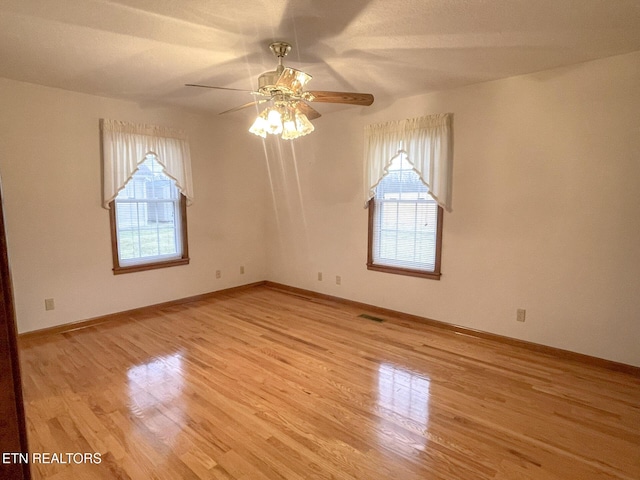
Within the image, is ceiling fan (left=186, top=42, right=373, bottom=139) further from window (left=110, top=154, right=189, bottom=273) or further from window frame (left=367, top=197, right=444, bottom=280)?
window (left=110, top=154, right=189, bottom=273)

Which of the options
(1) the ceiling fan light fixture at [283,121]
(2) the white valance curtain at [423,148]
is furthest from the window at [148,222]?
(2) the white valance curtain at [423,148]

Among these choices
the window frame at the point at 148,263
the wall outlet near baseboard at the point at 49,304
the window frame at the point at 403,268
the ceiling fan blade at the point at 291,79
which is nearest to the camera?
the ceiling fan blade at the point at 291,79

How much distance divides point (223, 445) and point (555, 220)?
3212mm

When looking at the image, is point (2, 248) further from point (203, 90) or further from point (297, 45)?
point (203, 90)

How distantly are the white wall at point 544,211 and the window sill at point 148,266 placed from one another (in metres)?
2.63

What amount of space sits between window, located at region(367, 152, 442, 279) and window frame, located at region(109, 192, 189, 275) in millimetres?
2482

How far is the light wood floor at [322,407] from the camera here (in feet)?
6.23

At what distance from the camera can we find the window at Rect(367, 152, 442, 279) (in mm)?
3961

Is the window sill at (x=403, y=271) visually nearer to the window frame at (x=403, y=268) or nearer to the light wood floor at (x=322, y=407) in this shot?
the window frame at (x=403, y=268)

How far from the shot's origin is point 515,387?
2.68 metres

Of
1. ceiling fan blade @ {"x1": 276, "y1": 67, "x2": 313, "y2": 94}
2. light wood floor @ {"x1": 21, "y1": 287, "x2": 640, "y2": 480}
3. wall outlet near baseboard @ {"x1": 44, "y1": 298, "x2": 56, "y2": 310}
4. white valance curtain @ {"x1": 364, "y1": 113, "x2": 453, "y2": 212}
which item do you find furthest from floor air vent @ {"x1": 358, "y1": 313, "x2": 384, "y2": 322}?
wall outlet near baseboard @ {"x1": 44, "y1": 298, "x2": 56, "y2": 310}

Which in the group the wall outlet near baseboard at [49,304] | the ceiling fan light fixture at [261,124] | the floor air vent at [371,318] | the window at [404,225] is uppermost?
the ceiling fan light fixture at [261,124]

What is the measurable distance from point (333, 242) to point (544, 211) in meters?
2.53

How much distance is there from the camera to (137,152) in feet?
13.6
